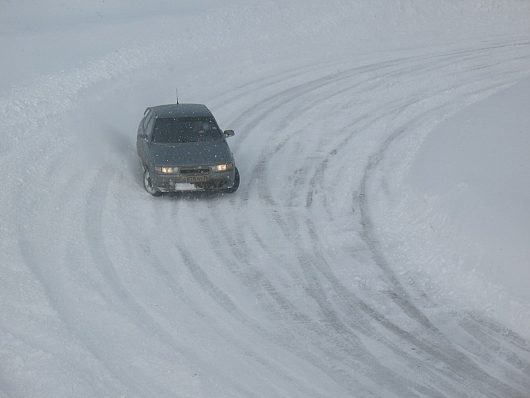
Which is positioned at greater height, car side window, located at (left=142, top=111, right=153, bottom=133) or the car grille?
car side window, located at (left=142, top=111, right=153, bottom=133)

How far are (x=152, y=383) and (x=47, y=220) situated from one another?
243 inches

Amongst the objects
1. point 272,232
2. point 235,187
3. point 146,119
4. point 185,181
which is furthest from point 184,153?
point 272,232

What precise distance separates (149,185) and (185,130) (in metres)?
1.65

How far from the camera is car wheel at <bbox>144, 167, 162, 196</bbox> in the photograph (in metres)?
17.0

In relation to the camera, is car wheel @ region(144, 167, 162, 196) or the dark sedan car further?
car wheel @ region(144, 167, 162, 196)

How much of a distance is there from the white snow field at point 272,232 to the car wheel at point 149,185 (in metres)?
0.31

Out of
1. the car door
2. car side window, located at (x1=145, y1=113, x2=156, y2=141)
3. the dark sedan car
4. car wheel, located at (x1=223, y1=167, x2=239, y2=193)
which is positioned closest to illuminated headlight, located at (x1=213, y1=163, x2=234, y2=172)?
the dark sedan car

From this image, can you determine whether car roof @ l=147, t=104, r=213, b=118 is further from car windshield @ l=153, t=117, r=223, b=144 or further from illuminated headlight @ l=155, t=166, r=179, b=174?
illuminated headlight @ l=155, t=166, r=179, b=174

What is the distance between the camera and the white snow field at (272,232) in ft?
36.0

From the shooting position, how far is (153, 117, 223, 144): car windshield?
1789cm

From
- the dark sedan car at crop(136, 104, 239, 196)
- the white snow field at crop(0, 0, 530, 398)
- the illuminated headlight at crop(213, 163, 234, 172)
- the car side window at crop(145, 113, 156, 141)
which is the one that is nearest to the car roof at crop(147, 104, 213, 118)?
the dark sedan car at crop(136, 104, 239, 196)

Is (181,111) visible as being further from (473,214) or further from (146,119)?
(473,214)

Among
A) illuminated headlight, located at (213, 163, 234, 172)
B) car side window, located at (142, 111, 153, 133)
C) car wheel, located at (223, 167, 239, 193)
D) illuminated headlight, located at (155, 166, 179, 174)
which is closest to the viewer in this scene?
illuminated headlight, located at (155, 166, 179, 174)

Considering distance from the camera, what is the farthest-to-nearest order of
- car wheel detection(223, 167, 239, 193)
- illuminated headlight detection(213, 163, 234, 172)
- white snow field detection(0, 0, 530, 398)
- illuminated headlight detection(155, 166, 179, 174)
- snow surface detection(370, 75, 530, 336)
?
car wheel detection(223, 167, 239, 193) → illuminated headlight detection(213, 163, 234, 172) → illuminated headlight detection(155, 166, 179, 174) → snow surface detection(370, 75, 530, 336) → white snow field detection(0, 0, 530, 398)
